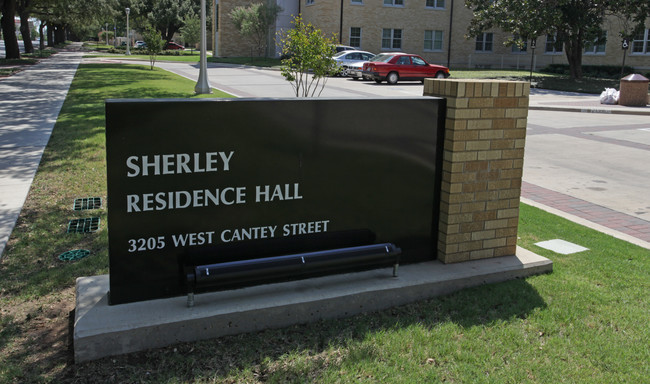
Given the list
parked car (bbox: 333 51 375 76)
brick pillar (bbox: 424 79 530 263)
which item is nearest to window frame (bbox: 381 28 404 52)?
parked car (bbox: 333 51 375 76)

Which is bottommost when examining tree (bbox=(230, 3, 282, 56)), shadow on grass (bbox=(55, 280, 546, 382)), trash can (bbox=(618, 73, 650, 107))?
shadow on grass (bbox=(55, 280, 546, 382))

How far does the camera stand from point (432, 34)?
46094 millimetres

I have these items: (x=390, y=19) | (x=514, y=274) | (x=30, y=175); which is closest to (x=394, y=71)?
(x=390, y=19)

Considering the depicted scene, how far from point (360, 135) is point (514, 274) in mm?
1726

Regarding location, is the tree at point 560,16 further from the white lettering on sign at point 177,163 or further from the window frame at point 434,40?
the white lettering on sign at point 177,163

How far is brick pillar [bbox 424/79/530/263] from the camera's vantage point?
4.52 metres

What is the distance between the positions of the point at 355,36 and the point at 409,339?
41994mm

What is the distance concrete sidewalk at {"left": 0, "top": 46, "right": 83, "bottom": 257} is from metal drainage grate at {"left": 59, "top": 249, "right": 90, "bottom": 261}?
60cm

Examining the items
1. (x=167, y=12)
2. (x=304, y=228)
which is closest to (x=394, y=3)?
(x=167, y=12)

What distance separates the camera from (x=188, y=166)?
3.73 m

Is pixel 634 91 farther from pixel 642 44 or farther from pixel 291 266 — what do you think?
pixel 642 44

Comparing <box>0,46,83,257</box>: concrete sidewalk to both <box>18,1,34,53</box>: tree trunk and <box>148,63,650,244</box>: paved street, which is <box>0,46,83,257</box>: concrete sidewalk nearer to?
<box>148,63,650,244</box>: paved street

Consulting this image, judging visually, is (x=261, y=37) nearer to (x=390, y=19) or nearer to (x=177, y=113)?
(x=390, y=19)

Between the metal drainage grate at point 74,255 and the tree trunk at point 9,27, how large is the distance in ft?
119
